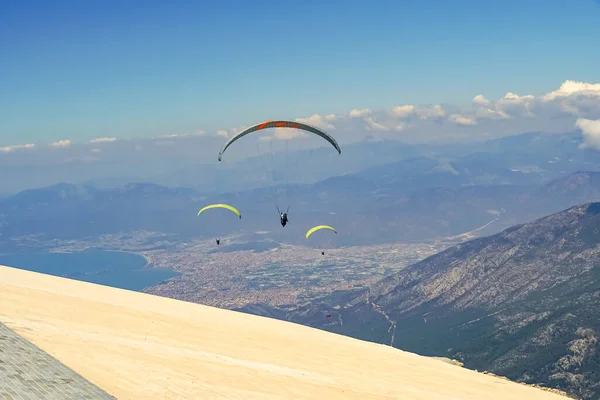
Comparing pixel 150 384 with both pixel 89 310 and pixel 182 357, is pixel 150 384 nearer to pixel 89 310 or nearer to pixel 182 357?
pixel 182 357

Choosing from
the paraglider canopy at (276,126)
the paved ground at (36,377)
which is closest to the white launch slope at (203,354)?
the paved ground at (36,377)

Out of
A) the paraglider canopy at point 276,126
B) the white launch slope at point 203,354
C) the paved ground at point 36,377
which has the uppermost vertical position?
the paraglider canopy at point 276,126

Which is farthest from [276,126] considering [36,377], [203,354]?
[36,377]

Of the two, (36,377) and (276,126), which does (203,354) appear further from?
(276,126)

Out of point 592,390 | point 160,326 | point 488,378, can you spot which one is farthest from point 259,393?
point 592,390

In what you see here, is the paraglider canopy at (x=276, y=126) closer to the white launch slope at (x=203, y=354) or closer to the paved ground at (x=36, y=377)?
the white launch slope at (x=203, y=354)

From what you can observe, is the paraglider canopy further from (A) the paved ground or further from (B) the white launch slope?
(A) the paved ground
